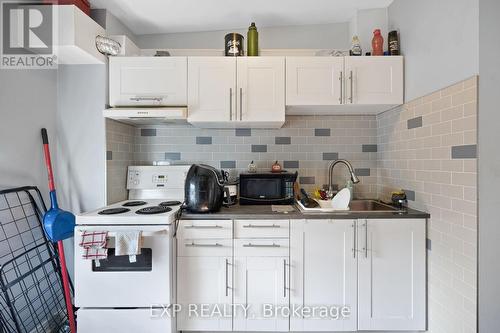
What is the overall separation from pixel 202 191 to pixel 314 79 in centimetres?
118

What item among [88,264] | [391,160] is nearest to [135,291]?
[88,264]

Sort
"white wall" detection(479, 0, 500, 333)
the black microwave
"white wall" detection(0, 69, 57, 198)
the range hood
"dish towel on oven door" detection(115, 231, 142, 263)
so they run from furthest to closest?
1. the black microwave
2. the range hood
3. "white wall" detection(0, 69, 57, 198)
4. "dish towel on oven door" detection(115, 231, 142, 263)
5. "white wall" detection(479, 0, 500, 333)

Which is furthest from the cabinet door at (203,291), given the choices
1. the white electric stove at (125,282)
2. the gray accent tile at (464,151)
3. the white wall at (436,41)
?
the white wall at (436,41)

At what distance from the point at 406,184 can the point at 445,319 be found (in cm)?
86

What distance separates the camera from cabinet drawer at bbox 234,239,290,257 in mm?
1628

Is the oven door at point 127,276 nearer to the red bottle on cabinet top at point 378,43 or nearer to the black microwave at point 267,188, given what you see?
the black microwave at point 267,188

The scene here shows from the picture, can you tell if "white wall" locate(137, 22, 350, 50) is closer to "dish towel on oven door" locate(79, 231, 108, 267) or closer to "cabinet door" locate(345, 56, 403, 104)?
"cabinet door" locate(345, 56, 403, 104)

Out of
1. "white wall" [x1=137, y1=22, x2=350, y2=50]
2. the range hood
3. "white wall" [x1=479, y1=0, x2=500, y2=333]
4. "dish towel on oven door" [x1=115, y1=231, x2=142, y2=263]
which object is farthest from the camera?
"white wall" [x1=137, y1=22, x2=350, y2=50]

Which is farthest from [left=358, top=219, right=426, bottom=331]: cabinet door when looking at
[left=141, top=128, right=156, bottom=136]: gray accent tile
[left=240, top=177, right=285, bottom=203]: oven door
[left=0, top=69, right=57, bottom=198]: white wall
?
[left=0, top=69, right=57, bottom=198]: white wall

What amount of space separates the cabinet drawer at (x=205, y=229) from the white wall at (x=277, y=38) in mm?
1612

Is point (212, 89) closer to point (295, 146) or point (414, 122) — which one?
point (295, 146)

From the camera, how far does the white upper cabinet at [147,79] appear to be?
1.84m

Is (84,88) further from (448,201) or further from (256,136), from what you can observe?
(448,201)

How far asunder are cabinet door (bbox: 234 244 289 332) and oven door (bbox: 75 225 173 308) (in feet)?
1.53
